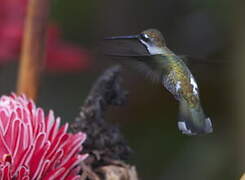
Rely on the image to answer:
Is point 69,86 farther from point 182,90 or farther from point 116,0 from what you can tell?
point 182,90

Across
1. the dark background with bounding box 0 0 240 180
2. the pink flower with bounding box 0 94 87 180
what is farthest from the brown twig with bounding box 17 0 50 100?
the dark background with bounding box 0 0 240 180

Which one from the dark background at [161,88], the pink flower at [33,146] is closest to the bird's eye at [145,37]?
the pink flower at [33,146]

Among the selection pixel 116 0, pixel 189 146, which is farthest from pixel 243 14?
pixel 116 0

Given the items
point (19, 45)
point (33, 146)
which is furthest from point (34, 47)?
point (19, 45)

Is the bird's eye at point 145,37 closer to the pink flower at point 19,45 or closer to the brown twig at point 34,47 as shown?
the brown twig at point 34,47

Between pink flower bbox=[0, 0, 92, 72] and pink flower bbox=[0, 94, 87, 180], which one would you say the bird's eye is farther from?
pink flower bbox=[0, 0, 92, 72]
